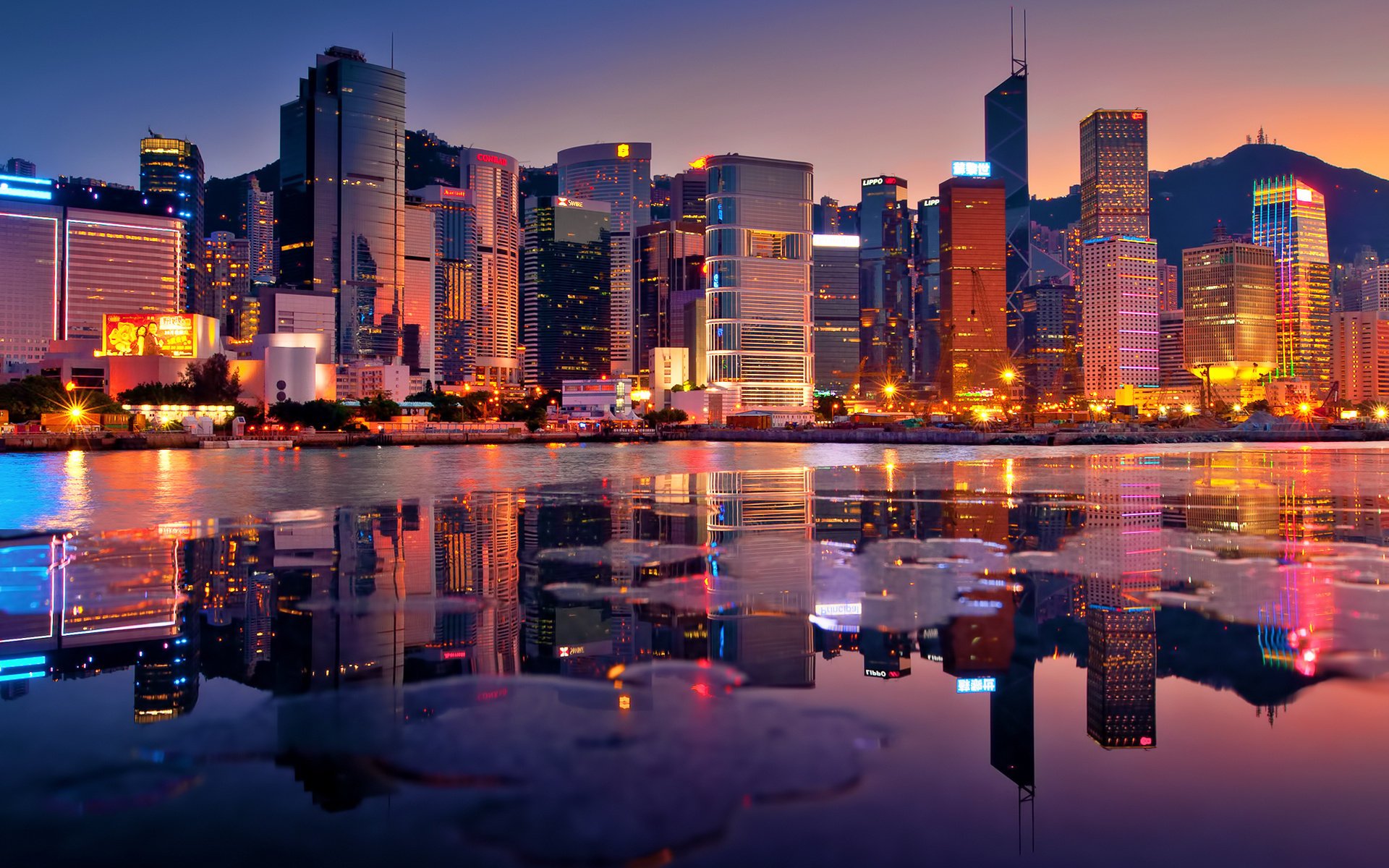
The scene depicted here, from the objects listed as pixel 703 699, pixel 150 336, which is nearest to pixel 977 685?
pixel 703 699

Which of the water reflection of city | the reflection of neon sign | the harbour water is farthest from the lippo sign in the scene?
the reflection of neon sign

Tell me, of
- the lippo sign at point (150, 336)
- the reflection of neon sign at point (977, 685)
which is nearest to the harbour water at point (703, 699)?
the reflection of neon sign at point (977, 685)

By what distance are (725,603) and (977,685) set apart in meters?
4.53

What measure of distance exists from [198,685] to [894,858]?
7082 mm

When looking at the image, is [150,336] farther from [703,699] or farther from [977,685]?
[977,685]

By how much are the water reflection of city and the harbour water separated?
0.08 meters

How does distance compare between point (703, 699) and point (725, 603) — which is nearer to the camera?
point (703, 699)

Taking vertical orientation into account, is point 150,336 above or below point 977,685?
above

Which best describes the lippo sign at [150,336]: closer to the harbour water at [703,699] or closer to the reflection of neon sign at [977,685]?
the harbour water at [703,699]

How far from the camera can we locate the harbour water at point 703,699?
19.7ft

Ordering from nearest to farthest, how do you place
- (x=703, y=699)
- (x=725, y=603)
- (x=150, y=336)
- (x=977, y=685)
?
(x=703, y=699)
(x=977, y=685)
(x=725, y=603)
(x=150, y=336)

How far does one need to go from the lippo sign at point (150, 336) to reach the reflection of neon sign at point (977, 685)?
196 m

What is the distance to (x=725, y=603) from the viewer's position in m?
13.2

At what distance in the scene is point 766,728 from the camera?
7.89m
